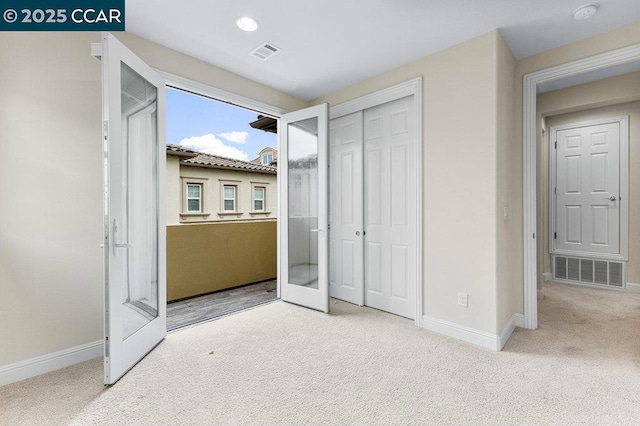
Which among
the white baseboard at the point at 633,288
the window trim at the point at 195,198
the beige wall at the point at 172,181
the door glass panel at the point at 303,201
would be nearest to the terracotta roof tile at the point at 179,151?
the beige wall at the point at 172,181

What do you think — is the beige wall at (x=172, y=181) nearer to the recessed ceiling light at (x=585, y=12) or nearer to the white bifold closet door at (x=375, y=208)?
the white bifold closet door at (x=375, y=208)

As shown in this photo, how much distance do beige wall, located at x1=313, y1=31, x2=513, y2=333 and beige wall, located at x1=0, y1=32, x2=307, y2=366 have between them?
2685mm

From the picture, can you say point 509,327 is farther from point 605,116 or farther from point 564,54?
point 605,116

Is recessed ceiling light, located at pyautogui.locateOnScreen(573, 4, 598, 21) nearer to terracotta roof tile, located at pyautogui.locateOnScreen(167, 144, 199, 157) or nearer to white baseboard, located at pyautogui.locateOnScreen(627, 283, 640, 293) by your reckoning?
white baseboard, located at pyautogui.locateOnScreen(627, 283, 640, 293)

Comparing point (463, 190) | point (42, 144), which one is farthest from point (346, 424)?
point (42, 144)

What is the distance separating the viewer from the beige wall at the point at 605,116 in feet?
10.6

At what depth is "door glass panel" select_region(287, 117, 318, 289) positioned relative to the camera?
3.43 m

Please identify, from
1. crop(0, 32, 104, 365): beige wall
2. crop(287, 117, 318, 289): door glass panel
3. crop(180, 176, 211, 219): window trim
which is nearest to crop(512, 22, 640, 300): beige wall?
crop(287, 117, 318, 289): door glass panel

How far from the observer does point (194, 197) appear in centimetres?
902

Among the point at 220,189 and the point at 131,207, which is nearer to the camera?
the point at 131,207

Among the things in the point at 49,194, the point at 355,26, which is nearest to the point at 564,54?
the point at 355,26

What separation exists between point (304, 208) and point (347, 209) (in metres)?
0.52

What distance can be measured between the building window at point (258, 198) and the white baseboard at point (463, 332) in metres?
8.67

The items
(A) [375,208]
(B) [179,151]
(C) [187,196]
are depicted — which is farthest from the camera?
(C) [187,196]
